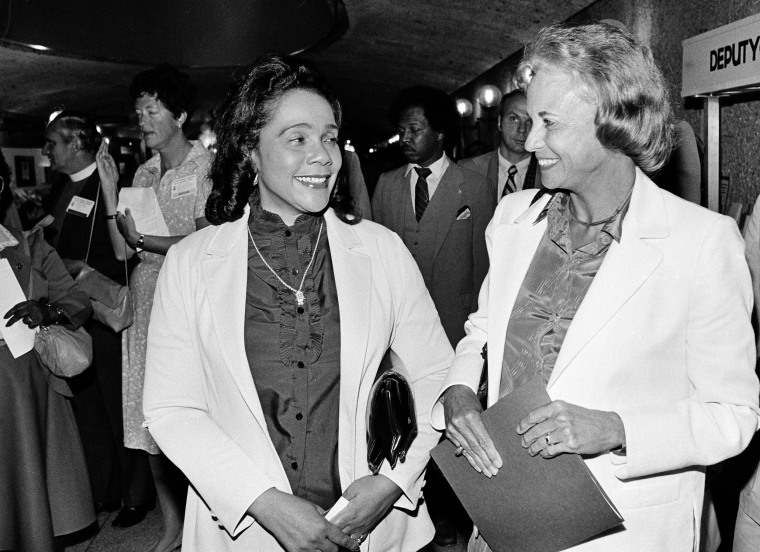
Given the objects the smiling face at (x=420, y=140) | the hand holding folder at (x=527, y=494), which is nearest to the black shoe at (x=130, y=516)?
the smiling face at (x=420, y=140)

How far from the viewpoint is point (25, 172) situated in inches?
252

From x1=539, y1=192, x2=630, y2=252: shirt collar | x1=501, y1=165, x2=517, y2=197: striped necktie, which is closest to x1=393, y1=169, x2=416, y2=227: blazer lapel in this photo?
x1=501, y1=165, x2=517, y2=197: striped necktie

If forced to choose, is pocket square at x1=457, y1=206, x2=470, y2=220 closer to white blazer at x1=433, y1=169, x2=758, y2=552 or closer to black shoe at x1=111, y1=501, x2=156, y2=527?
black shoe at x1=111, y1=501, x2=156, y2=527

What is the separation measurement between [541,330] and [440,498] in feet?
8.50

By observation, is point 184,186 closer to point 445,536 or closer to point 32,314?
point 32,314

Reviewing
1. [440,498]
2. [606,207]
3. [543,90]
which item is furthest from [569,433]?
[440,498]

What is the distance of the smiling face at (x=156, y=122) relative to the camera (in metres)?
3.50

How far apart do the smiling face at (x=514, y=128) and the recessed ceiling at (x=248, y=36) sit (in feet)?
11.4

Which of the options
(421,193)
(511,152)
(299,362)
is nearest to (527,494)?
(299,362)

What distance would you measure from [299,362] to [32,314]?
1.66m

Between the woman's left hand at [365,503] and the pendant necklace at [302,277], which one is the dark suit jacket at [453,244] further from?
the woman's left hand at [365,503]

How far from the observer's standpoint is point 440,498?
12.9 feet

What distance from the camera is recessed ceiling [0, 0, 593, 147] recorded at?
9.75 metres

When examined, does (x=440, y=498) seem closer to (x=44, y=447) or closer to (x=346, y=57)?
(x=44, y=447)
